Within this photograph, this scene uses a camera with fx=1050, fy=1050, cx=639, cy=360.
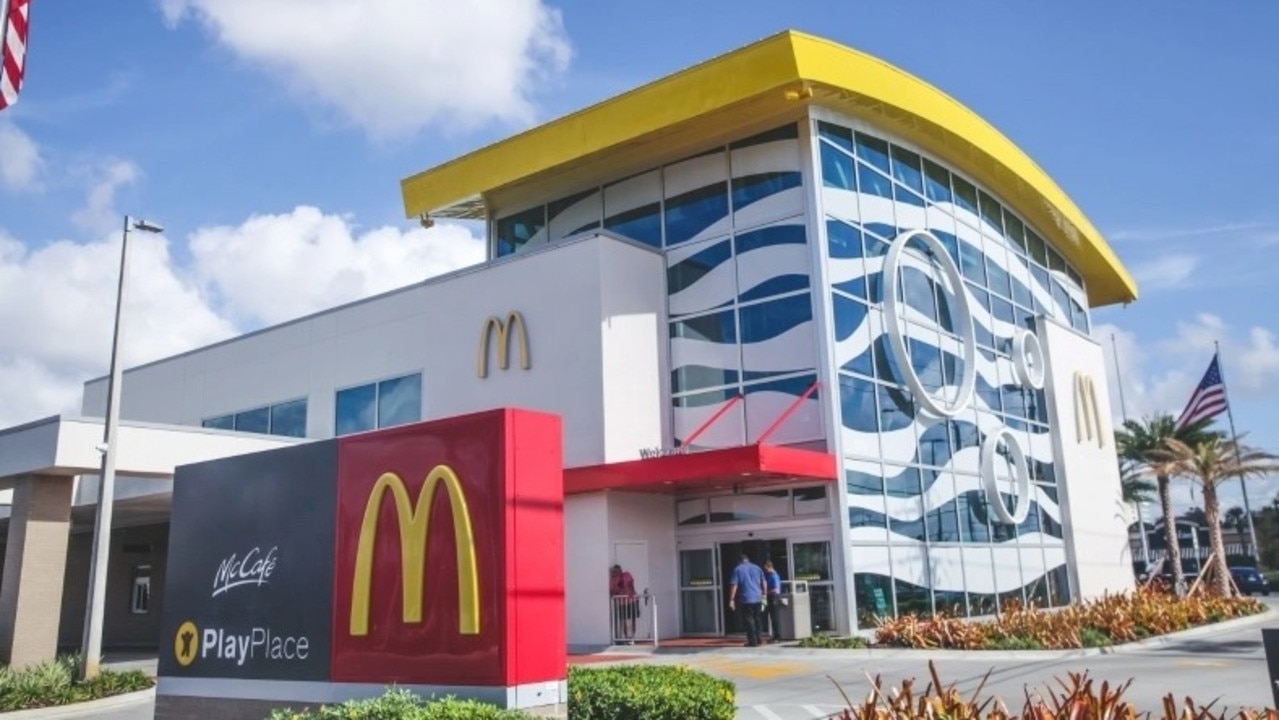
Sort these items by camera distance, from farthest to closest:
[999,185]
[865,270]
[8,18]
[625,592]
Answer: [999,185] < [865,270] < [625,592] < [8,18]

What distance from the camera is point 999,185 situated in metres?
31.1

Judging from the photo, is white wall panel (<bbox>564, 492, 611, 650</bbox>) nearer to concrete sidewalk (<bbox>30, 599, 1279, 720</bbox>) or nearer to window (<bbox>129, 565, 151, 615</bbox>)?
concrete sidewalk (<bbox>30, 599, 1279, 720</bbox>)

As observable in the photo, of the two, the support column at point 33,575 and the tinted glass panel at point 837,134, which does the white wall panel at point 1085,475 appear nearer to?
the tinted glass panel at point 837,134

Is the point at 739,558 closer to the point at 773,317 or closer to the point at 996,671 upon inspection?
the point at 773,317

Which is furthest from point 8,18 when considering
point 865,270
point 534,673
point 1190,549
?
point 1190,549

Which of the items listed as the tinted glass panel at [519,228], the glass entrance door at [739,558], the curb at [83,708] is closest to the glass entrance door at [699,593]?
Answer: the glass entrance door at [739,558]

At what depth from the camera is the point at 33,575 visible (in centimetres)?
1856

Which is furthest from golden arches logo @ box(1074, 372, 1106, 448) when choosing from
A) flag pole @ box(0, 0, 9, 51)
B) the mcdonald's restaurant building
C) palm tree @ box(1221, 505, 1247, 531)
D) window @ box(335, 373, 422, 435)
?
palm tree @ box(1221, 505, 1247, 531)

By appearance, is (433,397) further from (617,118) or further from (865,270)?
(865,270)

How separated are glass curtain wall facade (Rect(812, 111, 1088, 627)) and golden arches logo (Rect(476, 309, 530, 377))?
7046 mm

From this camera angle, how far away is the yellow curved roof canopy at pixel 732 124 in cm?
2270

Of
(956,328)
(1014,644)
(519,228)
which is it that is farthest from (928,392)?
(519,228)

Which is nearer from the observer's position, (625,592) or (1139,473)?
(625,592)

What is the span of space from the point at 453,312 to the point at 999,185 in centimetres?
1663
